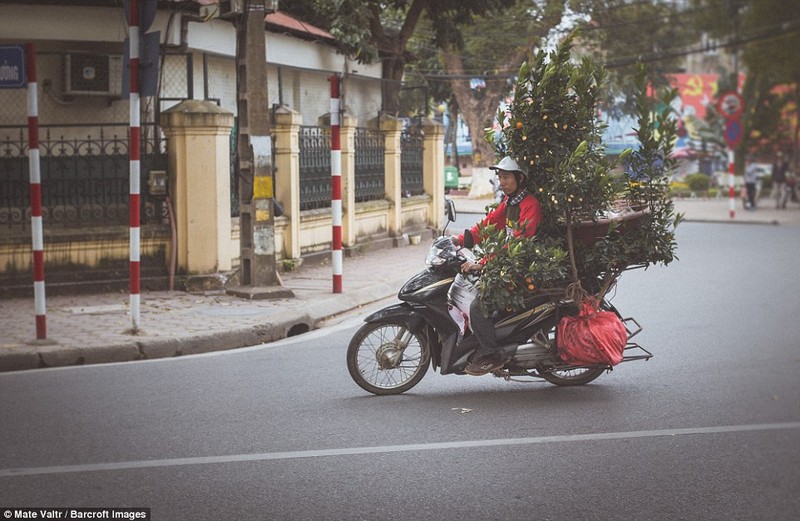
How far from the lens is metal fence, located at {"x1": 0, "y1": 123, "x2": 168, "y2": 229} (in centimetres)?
1314

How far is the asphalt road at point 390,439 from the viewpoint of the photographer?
5309mm

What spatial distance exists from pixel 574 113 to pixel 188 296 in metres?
6.67

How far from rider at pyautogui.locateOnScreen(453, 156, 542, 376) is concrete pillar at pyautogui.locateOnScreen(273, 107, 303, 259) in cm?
820

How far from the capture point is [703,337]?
1029 centimetres

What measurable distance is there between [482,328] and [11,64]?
5016 millimetres

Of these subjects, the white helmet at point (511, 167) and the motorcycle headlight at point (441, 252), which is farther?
the white helmet at point (511, 167)

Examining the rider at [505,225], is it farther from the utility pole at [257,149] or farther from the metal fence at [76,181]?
the metal fence at [76,181]

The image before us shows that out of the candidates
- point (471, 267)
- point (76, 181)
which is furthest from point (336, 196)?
point (471, 267)

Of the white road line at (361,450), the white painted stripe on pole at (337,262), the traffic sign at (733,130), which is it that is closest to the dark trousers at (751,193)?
the traffic sign at (733,130)

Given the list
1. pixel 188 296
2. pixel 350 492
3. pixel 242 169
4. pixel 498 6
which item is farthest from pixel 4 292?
pixel 498 6

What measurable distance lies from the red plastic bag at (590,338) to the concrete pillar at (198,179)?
708 centimetres

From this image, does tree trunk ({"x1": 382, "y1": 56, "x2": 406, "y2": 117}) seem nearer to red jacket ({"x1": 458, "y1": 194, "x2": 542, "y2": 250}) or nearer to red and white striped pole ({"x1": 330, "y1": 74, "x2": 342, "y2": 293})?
red and white striped pole ({"x1": 330, "y1": 74, "x2": 342, "y2": 293})

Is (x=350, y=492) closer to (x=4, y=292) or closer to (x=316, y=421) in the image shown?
(x=316, y=421)

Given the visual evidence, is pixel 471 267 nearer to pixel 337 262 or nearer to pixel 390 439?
pixel 390 439
